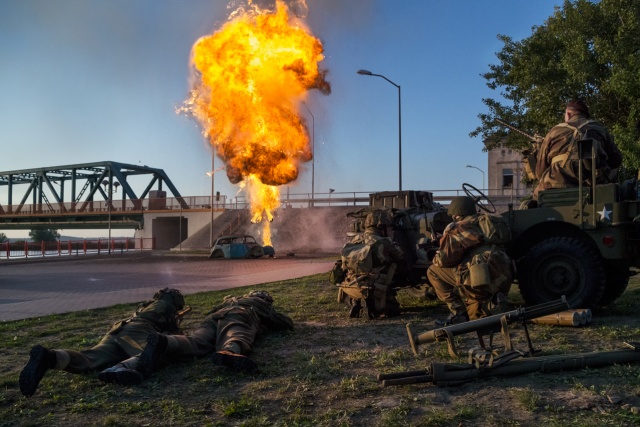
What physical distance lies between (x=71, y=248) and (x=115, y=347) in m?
38.2

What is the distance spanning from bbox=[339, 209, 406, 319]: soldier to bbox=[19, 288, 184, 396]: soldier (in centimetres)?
270

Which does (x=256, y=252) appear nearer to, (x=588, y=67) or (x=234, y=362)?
(x=588, y=67)

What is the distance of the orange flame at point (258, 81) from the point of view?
1633cm

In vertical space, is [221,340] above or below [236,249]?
below

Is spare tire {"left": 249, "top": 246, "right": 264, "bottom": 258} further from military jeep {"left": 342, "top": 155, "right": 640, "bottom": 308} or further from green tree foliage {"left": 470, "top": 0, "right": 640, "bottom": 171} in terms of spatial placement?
military jeep {"left": 342, "top": 155, "right": 640, "bottom": 308}

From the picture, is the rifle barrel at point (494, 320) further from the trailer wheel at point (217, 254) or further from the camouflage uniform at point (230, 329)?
the trailer wheel at point (217, 254)

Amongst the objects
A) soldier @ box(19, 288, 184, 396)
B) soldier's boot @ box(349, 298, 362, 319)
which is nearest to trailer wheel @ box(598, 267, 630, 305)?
soldier's boot @ box(349, 298, 362, 319)

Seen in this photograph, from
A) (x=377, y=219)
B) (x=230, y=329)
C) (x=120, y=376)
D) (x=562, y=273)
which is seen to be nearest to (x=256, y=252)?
(x=377, y=219)

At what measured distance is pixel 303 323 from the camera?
807 cm

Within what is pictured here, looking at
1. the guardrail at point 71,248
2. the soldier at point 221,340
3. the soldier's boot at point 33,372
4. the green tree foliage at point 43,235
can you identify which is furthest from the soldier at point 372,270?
the green tree foliage at point 43,235

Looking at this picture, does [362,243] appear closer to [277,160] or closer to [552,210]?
[552,210]

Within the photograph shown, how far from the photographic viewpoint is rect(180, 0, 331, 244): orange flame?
53.6 feet

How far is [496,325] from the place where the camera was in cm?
507

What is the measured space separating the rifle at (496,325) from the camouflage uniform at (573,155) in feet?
11.1
